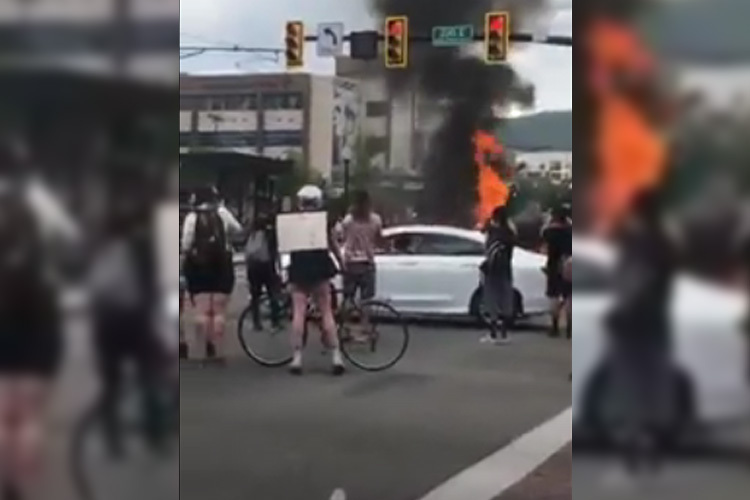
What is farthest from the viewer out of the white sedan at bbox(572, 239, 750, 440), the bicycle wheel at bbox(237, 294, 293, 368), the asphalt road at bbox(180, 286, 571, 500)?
the bicycle wheel at bbox(237, 294, 293, 368)

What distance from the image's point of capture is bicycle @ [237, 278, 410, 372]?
314cm

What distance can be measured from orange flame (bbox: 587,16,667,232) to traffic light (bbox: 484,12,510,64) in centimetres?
34

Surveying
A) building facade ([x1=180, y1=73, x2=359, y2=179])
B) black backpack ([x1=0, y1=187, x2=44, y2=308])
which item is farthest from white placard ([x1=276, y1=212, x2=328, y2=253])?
black backpack ([x1=0, y1=187, x2=44, y2=308])

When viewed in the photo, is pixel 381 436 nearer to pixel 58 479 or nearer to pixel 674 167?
pixel 58 479

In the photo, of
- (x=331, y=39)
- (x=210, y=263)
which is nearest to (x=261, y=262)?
(x=210, y=263)

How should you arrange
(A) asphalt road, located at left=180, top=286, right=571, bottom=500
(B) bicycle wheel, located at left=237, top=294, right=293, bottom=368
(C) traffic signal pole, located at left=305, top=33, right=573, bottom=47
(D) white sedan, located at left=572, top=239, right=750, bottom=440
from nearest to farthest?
(D) white sedan, located at left=572, top=239, right=750, bottom=440 → (C) traffic signal pole, located at left=305, top=33, right=573, bottom=47 → (A) asphalt road, located at left=180, top=286, right=571, bottom=500 → (B) bicycle wheel, located at left=237, top=294, right=293, bottom=368

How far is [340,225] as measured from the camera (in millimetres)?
3135

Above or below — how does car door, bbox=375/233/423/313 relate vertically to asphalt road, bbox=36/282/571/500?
above

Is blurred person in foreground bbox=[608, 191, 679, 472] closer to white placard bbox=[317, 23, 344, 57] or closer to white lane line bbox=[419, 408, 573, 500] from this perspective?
white lane line bbox=[419, 408, 573, 500]

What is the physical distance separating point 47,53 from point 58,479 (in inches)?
41.3

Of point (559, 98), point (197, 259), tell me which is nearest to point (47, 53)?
point (197, 259)

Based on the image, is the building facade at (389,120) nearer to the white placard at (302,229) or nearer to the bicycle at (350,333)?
the white placard at (302,229)

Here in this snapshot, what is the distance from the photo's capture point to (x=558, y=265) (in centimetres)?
289

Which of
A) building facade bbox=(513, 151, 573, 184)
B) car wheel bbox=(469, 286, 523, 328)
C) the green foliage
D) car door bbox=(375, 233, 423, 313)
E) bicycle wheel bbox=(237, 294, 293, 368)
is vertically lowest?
bicycle wheel bbox=(237, 294, 293, 368)
